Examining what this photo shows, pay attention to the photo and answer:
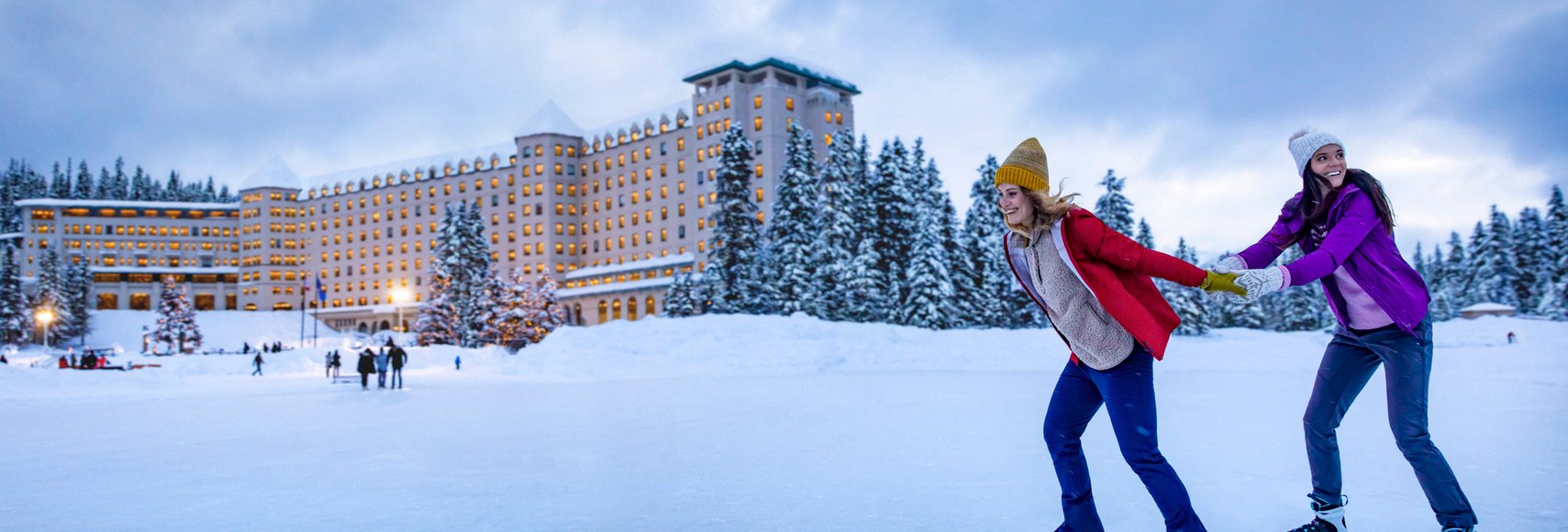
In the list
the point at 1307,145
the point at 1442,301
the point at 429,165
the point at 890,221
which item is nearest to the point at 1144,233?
the point at 890,221

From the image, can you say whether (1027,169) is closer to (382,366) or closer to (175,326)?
(382,366)

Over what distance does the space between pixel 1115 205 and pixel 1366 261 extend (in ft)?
150

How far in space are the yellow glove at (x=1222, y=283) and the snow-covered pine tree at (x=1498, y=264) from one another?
67.6m

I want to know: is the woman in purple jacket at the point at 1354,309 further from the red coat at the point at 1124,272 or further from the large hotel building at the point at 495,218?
the large hotel building at the point at 495,218

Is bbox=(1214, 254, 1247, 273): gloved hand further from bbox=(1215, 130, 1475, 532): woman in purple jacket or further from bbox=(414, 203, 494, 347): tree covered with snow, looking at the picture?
bbox=(414, 203, 494, 347): tree covered with snow

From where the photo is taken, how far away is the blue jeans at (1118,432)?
360 cm

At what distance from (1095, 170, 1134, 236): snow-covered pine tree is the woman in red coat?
148 feet

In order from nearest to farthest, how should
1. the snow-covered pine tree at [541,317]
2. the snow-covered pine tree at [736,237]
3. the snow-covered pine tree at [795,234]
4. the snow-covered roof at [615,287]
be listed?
1. the snow-covered pine tree at [795,234]
2. the snow-covered pine tree at [736,237]
3. the snow-covered pine tree at [541,317]
4. the snow-covered roof at [615,287]

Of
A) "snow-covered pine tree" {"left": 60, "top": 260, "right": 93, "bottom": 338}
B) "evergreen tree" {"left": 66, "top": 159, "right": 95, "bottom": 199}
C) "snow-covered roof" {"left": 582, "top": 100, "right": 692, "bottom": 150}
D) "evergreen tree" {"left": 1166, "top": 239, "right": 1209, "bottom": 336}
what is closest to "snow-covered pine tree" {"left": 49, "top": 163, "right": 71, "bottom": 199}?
"evergreen tree" {"left": 66, "top": 159, "right": 95, "bottom": 199}

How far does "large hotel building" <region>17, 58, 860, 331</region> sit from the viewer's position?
94688mm

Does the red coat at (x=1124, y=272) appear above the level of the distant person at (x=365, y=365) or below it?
above

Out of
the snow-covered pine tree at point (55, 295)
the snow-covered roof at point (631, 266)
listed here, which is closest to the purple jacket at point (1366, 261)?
the snow-covered roof at point (631, 266)

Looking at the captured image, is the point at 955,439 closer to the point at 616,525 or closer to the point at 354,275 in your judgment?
the point at 616,525

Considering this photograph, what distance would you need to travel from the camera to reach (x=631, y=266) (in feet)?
325
